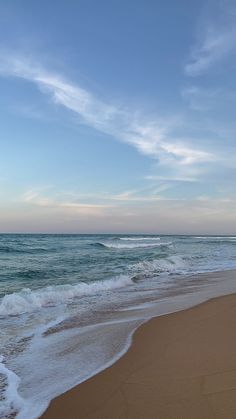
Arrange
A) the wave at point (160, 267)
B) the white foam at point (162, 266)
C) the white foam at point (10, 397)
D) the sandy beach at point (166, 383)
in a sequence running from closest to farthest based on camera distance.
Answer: the sandy beach at point (166, 383)
the white foam at point (10, 397)
the wave at point (160, 267)
the white foam at point (162, 266)

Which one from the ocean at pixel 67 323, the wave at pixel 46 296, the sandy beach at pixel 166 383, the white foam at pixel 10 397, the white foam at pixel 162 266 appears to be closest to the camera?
the sandy beach at pixel 166 383

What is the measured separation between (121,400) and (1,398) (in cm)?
133

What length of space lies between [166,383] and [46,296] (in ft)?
24.7

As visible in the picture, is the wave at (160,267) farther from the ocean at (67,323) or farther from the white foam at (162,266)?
the ocean at (67,323)

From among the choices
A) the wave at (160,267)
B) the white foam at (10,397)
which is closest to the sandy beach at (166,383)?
the white foam at (10,397)

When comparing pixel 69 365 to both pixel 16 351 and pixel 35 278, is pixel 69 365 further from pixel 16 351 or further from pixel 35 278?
pixel 35 278

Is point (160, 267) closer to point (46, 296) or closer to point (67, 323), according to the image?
point (46, 296)

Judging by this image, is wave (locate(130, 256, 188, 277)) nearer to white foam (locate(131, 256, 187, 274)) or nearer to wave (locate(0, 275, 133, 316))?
white foam (locate(131, 256, 187, 274))

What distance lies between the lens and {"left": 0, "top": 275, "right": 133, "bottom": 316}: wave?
938cm

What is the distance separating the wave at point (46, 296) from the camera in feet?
30.8

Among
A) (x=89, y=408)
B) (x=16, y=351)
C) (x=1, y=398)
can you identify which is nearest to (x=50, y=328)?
(x=16, y=351)

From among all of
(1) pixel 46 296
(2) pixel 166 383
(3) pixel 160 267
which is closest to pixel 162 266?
(3) pixel 160 267

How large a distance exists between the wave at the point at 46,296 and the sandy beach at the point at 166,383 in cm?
453

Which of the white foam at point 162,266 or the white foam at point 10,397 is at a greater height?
the white foam at point 162,266
